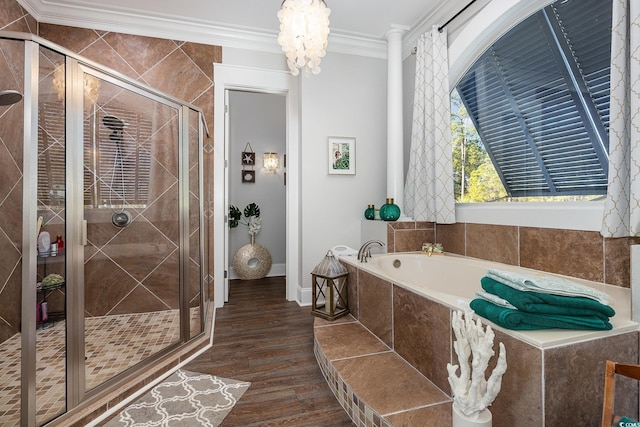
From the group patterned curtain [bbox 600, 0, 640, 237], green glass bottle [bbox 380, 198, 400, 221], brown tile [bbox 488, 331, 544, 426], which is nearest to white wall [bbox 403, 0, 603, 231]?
patterned curtain [bbox 600, 0, 640, 237]

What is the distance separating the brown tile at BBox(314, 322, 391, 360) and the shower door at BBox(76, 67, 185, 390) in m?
1.00

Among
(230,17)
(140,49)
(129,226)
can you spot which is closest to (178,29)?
(140,49)

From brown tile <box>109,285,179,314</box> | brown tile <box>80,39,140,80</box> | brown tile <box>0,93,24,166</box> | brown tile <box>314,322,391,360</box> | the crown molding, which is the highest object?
the crown molding

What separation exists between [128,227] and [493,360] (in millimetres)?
2166

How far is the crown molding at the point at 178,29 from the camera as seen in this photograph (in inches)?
111

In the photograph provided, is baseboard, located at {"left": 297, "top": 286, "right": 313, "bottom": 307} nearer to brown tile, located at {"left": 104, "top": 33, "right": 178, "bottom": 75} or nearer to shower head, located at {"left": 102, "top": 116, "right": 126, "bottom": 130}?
shower head, located at {"left": 102, "top": 116, "right": 126, "bottom": 130}

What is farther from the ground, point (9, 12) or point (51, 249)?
point (9, 12)

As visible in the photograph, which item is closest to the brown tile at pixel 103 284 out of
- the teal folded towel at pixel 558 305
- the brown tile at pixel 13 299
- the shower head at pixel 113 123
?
the brown tile at pixel 13 299

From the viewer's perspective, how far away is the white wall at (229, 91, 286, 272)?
14.8 feet

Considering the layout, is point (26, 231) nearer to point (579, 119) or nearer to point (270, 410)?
point (270, 410)

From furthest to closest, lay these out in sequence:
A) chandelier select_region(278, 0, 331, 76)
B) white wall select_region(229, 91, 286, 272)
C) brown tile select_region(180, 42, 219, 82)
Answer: white wall select_region(229, 91, 286, 272), brown tile select_region(180, 42, 219, 82), chandelier select_region(278, 0, 331, 76)

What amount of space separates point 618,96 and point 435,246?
5.23 feet

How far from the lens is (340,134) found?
10.9ft

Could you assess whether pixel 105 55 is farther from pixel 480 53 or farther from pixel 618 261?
pixel 618 261
